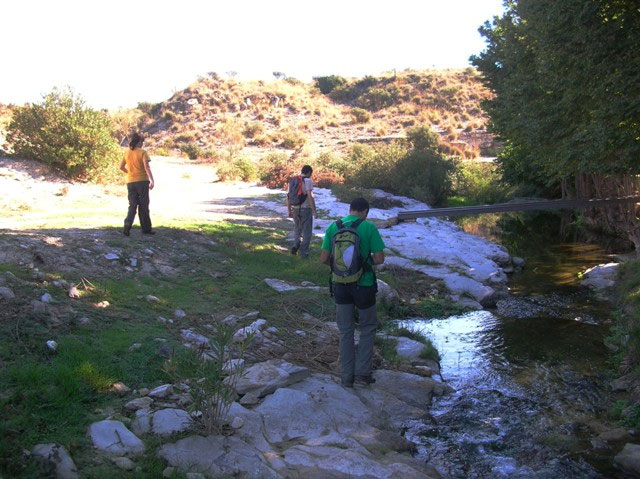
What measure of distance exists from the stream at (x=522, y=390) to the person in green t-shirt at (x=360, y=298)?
851 millimetres

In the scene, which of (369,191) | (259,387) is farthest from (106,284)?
(369,191)

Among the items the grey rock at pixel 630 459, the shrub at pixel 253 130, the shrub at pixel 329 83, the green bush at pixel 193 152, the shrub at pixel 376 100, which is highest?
the shrub at pixel 329 83

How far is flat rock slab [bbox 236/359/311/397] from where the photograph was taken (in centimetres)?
605

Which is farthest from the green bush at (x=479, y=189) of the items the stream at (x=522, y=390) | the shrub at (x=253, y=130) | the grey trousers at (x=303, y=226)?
the shrub at (x=253, y=130)

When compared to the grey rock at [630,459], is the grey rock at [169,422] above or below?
above

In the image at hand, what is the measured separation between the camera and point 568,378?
7793mm

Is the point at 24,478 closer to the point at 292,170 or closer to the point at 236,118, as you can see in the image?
the point at 292,170

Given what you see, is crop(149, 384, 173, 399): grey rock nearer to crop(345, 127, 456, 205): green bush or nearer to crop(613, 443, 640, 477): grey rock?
crop(613, 443, 640, 477): grey rock

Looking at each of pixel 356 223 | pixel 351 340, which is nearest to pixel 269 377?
pixel 351 340

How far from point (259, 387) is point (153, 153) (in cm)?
3307

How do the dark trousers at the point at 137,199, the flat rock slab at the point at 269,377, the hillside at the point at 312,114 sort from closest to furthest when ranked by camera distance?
the flat rock slab at the point at 269,377 < the dark trousers at the point at 137,199 < the hillside at the point at 312,114

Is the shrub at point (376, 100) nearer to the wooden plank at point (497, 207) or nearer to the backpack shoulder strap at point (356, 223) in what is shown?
the wooden plank at point (497, 207)

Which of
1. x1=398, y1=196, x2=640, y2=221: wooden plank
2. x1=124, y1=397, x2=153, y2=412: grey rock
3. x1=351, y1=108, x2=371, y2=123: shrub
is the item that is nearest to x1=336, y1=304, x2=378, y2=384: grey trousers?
x1=124, y1=397, x2=153, y2=412: grey rock

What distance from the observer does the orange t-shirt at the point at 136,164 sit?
10.2 m
